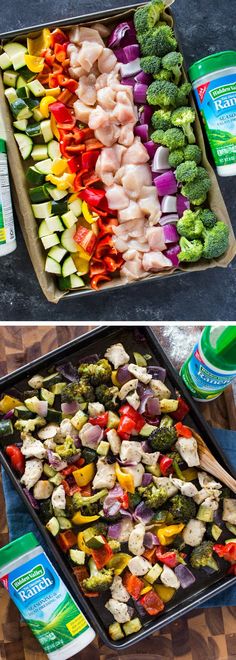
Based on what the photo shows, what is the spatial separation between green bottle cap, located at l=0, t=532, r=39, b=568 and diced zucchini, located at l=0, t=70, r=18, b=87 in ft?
5.79

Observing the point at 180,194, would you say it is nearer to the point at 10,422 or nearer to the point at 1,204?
the point at 1,204

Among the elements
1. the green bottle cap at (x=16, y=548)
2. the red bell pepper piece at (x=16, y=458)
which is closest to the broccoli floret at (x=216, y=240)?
the red bell pepper piece at (x=16, y=458)

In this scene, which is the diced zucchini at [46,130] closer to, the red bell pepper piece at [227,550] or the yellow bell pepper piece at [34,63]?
the yellow bell pepper piece at [34,63]

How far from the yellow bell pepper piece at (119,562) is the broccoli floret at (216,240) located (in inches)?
48.0

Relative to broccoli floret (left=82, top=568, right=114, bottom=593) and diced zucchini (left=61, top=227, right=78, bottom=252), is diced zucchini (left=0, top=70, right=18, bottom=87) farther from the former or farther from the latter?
broccoli floret (left=82, top=568, right=114, bottom=593)

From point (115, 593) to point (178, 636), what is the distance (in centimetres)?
39

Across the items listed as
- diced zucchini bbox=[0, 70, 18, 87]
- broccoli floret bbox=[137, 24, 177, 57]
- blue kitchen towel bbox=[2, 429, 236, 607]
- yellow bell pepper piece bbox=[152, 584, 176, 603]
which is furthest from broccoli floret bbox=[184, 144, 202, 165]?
yellow bell pepper piece bbox=[152, 584, 176, 603]

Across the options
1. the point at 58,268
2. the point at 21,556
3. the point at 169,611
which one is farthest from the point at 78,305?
the point at 169,611

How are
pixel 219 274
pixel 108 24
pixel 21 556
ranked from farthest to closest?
pixel 219 274 < pixel 108 24 < pixel 21 556

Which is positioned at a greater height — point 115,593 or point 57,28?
point 57,28

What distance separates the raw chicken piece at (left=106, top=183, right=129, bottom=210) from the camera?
2.89 m

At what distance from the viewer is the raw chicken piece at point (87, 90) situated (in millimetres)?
2869

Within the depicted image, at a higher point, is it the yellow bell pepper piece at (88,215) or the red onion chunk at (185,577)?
the yellow bell pepper piece at (88,215)

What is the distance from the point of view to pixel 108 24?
2908 millimetres
